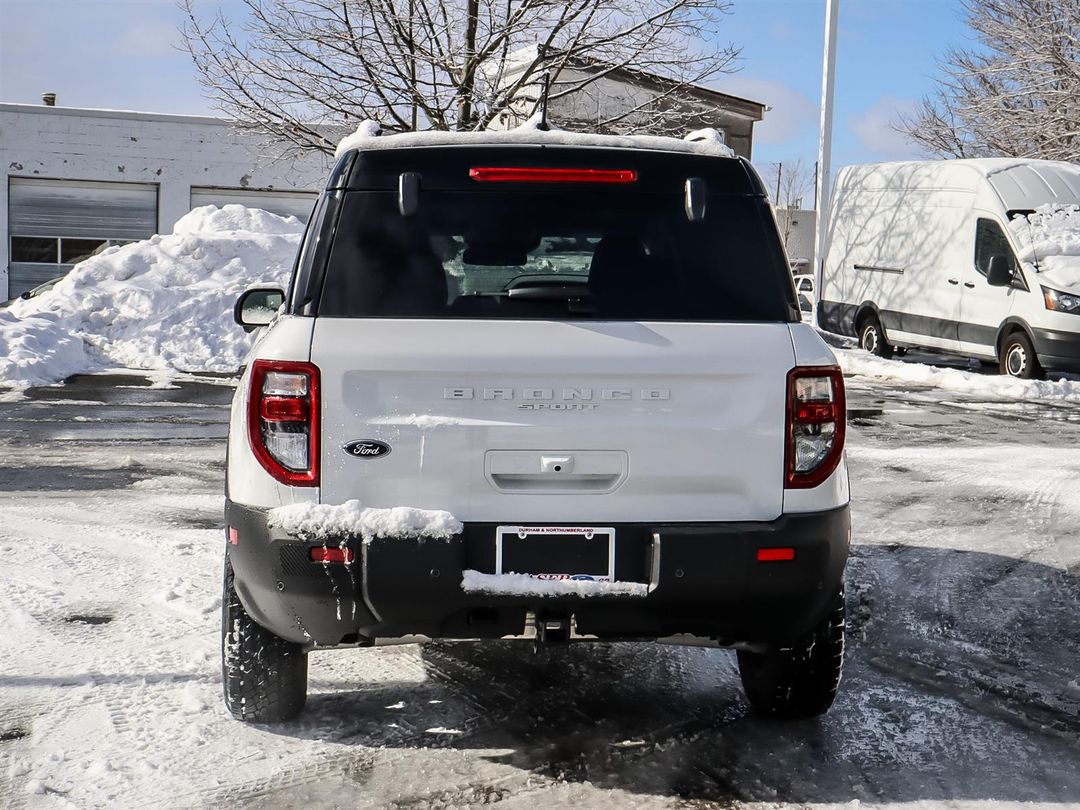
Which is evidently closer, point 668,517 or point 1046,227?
point 668,517

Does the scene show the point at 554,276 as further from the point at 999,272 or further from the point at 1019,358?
the point at 1019,358

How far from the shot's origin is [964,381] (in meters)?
15.5

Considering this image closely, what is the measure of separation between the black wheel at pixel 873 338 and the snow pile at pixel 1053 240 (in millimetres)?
3628

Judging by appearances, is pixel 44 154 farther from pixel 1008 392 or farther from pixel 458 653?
pixel 458 653

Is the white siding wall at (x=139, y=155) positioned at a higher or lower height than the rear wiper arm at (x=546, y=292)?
higher

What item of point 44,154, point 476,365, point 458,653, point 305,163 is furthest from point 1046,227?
point 44,154

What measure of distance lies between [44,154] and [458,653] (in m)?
32.3

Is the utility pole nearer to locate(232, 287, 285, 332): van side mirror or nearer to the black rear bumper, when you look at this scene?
locate(232, 287, 285, 332): van side mirror

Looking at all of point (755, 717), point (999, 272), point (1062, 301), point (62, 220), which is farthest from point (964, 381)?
point (62, 220)

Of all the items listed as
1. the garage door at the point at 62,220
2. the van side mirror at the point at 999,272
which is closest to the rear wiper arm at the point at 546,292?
the van side mirror at the point at 999,272

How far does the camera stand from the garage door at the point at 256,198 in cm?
3419

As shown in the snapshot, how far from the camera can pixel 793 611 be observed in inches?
140

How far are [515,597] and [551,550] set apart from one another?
0.54 feet

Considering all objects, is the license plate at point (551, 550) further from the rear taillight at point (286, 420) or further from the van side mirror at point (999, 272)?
the van side mirror at point (999, 272)
